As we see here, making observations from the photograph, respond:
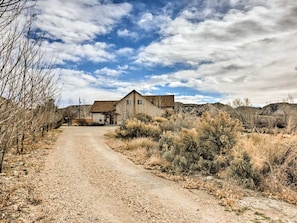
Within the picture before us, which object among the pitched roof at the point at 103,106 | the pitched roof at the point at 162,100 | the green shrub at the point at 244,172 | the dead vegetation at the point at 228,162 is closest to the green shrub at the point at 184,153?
the dead vegetation at the point at 228,162

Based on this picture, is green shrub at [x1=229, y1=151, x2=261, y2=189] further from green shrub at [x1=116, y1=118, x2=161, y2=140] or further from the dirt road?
green shrub at [x1=116, y1=118, x2=161, y2=140]

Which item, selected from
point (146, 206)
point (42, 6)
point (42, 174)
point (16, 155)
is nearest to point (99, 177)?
point (42, 174)

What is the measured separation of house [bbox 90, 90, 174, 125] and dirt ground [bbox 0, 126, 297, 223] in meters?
37.1

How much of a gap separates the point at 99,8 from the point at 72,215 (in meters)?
7.81

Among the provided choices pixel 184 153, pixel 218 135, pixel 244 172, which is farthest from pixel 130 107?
pixel 244 172

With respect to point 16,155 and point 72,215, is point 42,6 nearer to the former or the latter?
point 72,215

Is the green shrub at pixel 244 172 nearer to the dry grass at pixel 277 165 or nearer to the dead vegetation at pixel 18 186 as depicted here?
the dry grass at pixel 277 165

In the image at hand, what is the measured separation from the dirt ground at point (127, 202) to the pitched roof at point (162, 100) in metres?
42.0

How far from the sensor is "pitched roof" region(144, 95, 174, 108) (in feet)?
167

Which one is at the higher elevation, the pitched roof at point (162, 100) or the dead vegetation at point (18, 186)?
the pitched roof at point (162, 100)

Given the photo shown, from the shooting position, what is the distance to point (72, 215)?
5.40m

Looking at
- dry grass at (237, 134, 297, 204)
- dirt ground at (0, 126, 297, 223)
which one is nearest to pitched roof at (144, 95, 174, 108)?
dry grass at (237, 134, 297, 204)

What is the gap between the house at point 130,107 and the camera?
4831 cm

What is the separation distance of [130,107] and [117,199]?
42280 mm
